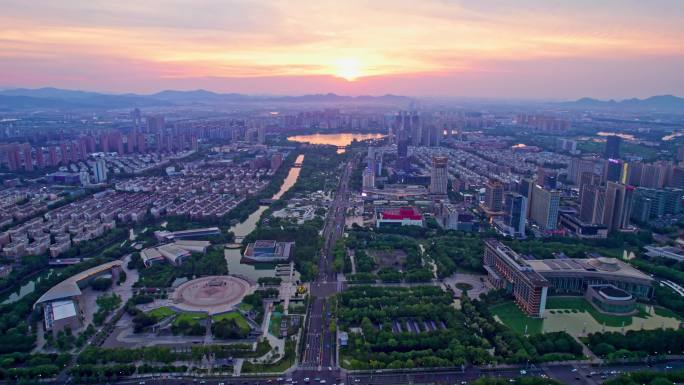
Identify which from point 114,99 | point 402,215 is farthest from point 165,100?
point 402,215

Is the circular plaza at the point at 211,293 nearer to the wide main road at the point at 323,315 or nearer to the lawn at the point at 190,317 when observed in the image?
the lawn at the point at 190,317

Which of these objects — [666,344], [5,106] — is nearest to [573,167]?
[666,344]

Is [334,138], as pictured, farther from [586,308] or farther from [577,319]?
[577,319]

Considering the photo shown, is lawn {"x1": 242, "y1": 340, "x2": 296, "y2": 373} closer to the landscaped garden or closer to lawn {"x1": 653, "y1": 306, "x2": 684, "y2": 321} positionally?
the landscaped garden

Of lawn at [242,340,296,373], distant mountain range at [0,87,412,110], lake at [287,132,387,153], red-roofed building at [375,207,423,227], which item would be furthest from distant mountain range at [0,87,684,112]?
lawn at [242,340,296,373]

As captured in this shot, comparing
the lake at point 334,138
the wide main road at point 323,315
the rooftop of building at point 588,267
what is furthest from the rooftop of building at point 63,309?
the lake at point 334,138
